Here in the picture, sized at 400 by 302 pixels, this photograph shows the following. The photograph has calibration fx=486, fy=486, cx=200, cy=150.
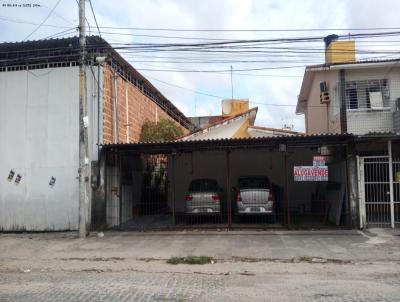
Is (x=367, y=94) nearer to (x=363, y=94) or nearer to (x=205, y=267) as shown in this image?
(x=363, y=94)

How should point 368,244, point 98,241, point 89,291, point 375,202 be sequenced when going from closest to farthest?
point 89,291
point 368,244
point 98,241
point 375,202

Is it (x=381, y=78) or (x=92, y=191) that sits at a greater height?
(x=381, y=78)

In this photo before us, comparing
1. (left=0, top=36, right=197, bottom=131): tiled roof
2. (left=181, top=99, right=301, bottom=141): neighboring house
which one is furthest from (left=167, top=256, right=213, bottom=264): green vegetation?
(left=181, top=99, right=301, bottom=141): neighboring house

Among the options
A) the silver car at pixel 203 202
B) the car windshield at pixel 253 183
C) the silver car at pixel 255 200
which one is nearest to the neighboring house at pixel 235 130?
the car windshield at pixel 253 183

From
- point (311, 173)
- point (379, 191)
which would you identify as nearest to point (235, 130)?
point (311, 173)

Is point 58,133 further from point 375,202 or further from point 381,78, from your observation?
point 381,78

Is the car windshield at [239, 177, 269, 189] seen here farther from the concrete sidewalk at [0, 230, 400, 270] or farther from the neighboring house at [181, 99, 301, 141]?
the neighboring house at [181, 99, 301, 141]

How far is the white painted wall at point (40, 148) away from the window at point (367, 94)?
11.2 metres

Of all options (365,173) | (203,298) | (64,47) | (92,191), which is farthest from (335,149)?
(203,298)

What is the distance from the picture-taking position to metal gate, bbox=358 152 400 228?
16.1 meters

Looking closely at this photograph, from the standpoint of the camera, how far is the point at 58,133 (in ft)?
57.2

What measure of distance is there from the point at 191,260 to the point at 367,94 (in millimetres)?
12432

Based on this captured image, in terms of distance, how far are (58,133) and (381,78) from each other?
13151 mm

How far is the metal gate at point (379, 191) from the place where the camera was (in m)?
16.1
